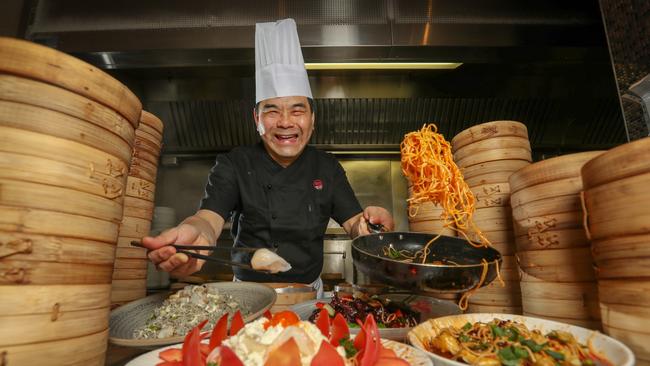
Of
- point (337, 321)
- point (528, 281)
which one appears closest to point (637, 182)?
point (528, 281)

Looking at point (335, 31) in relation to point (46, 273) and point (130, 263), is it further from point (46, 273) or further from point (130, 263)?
point (46, 273)

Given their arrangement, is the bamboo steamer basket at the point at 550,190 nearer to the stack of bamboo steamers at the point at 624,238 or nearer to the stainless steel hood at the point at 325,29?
the stack of bamboo steamers at the point at 624,238

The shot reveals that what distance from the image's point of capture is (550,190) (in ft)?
5.25

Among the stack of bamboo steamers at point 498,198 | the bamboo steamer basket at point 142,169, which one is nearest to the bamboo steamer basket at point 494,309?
the stack of bamboo steamers at point 498,198

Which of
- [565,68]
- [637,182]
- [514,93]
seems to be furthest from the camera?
[514,93]

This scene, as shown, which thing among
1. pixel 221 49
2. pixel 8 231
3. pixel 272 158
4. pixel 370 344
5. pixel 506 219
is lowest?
pixel 370 344

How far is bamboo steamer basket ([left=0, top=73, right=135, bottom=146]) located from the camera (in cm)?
87

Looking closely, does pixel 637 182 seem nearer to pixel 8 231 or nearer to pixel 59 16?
pixel 8 231

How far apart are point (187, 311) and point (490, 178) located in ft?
7.23

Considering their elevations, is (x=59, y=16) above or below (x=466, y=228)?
above

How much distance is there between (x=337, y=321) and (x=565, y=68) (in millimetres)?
6076

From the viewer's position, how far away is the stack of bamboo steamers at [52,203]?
83 centimetres

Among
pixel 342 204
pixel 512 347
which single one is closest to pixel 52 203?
pixel 512 347

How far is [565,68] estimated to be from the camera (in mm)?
5328
